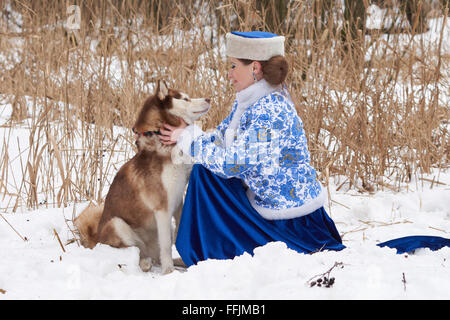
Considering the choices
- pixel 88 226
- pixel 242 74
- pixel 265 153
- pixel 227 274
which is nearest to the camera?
pixel 227 274

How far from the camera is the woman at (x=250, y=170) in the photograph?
2580 mm

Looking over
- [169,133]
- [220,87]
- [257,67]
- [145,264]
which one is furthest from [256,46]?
[220,87]

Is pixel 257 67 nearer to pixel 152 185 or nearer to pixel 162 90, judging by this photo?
pixel 162 90

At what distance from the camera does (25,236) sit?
327cm

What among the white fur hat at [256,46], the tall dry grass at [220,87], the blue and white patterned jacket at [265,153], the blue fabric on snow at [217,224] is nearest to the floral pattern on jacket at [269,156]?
the blue and white patterned jacket at [265,153]

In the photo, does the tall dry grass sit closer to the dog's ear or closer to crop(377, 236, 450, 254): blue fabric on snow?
Answer: crop(377, 236, 450, 254): blue fabric on snow

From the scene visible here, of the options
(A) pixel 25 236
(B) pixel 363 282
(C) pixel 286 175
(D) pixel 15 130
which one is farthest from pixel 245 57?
(D) pixel 15 130

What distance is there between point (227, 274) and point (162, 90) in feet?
3.30

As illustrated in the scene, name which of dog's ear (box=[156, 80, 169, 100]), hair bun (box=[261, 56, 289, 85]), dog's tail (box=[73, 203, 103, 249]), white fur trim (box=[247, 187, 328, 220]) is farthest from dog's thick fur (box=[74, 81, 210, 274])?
white fur trim (box=[247, 187, 328, 220])

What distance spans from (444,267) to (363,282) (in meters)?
0.57

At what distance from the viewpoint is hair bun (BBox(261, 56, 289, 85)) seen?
8.56 feet

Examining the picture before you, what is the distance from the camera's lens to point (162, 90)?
2605mm

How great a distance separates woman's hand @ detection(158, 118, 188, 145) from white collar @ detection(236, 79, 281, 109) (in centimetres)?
37

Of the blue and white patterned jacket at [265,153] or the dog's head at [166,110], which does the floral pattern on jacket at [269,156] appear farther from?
the dog's head at [166,110]
